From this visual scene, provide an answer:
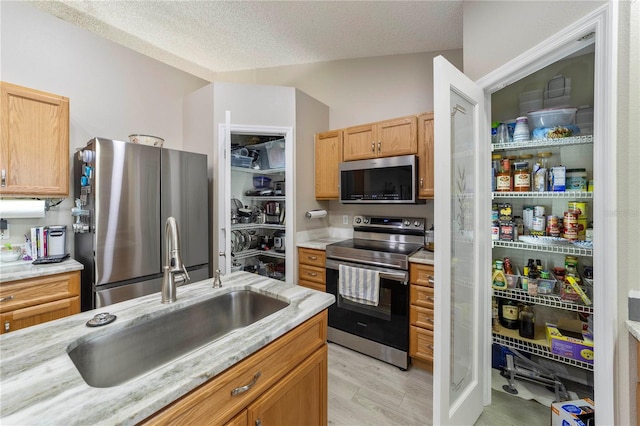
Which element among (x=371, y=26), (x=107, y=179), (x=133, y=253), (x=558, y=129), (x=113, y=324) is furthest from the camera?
(x=371, y=26)

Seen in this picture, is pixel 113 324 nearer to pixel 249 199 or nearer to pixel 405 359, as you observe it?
pixel 405 359

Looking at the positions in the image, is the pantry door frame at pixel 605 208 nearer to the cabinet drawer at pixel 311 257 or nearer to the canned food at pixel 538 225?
the canned food at pixel 538 225

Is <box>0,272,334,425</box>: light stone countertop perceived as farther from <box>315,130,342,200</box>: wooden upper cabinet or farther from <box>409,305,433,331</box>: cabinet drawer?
<box>315,130,342,200</box>: wooden upper cabinet

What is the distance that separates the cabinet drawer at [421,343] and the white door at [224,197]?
1.67m

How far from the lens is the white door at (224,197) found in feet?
7.50

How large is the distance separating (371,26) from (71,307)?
330cm

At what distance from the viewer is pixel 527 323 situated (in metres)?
1.98

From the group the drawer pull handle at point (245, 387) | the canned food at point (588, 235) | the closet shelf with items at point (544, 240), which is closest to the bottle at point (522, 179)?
the closet shelf with items at point (544, 240)

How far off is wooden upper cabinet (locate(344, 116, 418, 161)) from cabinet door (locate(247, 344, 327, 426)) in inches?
80.4

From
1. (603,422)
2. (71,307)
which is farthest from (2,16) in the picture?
(603,422)

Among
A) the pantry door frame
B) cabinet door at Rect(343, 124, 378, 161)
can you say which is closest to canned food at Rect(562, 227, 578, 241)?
the pantry door frame

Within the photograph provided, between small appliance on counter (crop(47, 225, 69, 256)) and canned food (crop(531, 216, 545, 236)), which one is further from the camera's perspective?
small appliance on counter (crop(47, 225, 69, 256))

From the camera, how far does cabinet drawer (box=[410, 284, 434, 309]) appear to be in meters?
2.13

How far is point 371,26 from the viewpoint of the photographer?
7.89ft
